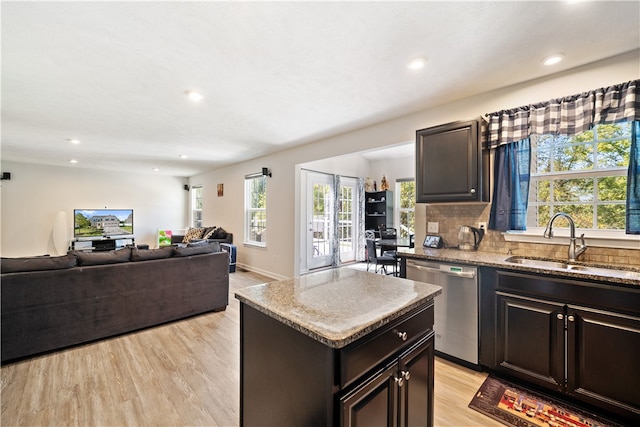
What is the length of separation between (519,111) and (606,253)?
1.30 m

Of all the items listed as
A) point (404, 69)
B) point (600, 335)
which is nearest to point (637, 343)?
point (600, 335)

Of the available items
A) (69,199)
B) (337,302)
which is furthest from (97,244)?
(337,302)

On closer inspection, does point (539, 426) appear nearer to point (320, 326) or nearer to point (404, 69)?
point (320, 326)

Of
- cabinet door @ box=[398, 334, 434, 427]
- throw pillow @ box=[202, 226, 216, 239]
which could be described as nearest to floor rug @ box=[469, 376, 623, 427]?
cabinet door @ box=[398, 334, 434, 427]

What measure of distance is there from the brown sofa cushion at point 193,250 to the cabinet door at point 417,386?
2.92m

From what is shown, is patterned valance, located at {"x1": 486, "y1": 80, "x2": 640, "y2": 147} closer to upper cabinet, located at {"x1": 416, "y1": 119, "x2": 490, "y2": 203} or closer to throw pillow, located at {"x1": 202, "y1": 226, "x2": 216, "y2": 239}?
upper cabinet, located at {"x1": 416, "y1": 119, "x2": 490, "y2": 203}

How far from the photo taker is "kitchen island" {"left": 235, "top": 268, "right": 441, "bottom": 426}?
37.6 inches

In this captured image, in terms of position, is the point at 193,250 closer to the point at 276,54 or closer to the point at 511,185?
the point at 276,54

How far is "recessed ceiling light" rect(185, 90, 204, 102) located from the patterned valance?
281 centimetres

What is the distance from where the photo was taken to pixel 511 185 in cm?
242

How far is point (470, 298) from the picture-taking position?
87.7 inches

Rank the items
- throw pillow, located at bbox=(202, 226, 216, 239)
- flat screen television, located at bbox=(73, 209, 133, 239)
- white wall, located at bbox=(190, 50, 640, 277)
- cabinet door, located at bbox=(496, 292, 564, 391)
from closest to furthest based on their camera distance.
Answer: cabinet door, located at bbox=(496, 292, 564, 391), white wall, located at bbox=(190, 50, 640, 277), throw pillow, located at bbox=(202, 226, 216, 239), flat screen television, located at bbox=(73, 209, 133, 239)

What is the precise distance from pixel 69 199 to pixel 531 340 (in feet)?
30.1

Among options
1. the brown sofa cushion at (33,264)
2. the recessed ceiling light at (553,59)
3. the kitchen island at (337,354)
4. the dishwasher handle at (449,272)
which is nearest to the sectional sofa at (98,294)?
the brown sofa cushion at (33,264)
